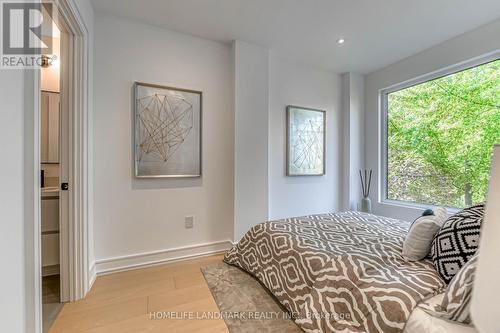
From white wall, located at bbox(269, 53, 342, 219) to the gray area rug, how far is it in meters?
1.22

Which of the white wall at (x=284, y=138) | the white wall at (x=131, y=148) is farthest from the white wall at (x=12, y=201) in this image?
the white wall at (x=284, y=138)

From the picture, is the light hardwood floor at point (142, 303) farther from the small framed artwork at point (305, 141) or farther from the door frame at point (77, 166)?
the small framed artwork at point (305, 141)

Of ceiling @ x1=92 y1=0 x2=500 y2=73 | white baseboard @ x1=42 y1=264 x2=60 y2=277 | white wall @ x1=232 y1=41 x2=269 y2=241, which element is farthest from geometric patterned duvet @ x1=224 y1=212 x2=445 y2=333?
ceiling @ x1=92 y1=0 x2=500 y2=73

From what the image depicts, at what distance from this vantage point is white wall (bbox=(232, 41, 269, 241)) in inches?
104

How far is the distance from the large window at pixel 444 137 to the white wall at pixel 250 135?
203 centimetres

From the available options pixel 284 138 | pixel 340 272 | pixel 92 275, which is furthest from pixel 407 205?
pixel 92 275

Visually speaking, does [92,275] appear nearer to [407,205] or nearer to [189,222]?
[189,222]

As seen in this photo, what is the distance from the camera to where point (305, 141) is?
3287mm

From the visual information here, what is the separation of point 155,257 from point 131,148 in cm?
115

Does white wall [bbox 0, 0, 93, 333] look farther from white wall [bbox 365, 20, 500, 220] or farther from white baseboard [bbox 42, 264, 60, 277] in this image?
white wall [bbox 365, 20, 500, 220]

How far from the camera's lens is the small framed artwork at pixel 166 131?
7.48 feet

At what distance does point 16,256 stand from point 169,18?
2.29 m

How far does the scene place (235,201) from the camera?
263 centimetres

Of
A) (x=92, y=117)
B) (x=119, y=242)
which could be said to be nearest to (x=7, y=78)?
(x=92, y=117)
